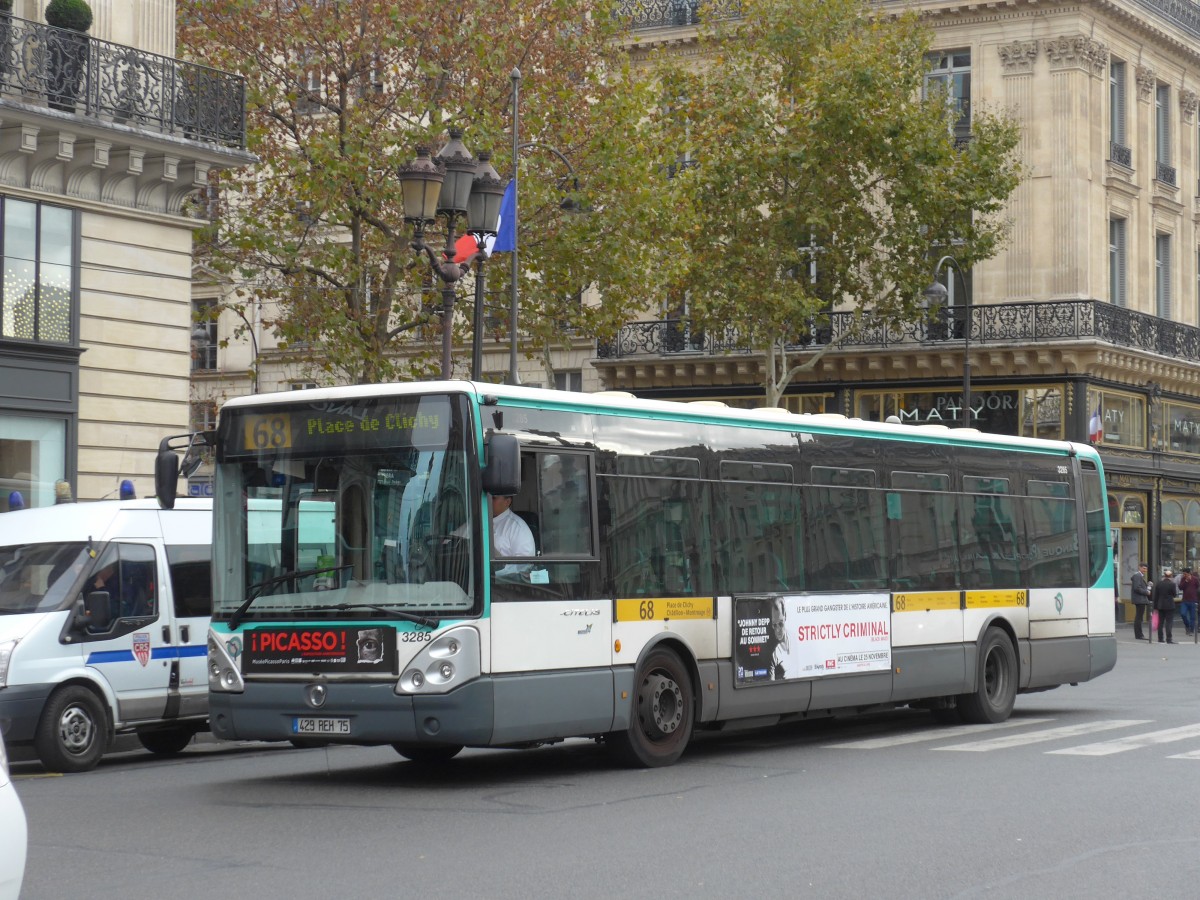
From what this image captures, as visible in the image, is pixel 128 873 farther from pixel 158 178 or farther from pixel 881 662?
pixel 158 178

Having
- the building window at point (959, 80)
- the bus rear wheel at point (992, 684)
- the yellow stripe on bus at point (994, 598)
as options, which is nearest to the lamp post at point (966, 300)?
the building window at point (959, 80)

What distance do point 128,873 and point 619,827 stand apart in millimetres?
2823

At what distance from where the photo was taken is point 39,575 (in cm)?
1474

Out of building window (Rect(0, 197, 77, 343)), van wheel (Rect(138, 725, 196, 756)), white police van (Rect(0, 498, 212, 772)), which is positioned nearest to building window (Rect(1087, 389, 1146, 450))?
building window (Rect(0, 197, 77, 343))

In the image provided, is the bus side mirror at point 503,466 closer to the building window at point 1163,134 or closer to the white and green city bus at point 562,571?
the white and green city bus at point 562,571

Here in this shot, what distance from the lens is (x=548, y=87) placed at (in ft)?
100

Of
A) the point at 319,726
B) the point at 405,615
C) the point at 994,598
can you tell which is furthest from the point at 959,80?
the point at 319,726

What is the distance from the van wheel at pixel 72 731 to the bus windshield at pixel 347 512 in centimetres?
227

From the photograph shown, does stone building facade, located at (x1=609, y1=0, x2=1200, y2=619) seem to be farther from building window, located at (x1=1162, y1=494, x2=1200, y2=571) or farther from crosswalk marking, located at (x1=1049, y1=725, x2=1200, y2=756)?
crosswalk marking, located at (x1=1049, y1=725, x2=1200, y2=756)

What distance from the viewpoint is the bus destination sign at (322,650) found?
1215 cm

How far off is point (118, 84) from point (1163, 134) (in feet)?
104

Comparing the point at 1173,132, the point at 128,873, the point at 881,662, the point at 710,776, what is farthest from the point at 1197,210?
the point at 128,873

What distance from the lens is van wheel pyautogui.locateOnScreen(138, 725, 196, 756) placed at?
54.2 ft

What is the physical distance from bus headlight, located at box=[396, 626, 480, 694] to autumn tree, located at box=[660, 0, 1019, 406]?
26.5 metres
